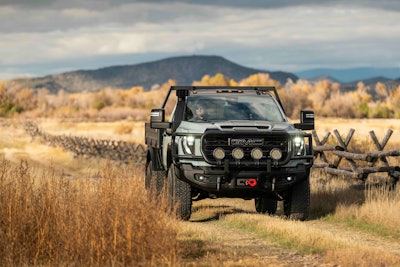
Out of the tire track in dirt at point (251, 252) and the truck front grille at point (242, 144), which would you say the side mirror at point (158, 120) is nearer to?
the truck front grille at point (242, 144)

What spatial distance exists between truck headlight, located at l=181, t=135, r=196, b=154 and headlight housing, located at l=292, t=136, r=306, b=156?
1.70 m

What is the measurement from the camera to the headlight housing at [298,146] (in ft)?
46.2

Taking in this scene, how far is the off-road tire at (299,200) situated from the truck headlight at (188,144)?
→ 83.2 inches

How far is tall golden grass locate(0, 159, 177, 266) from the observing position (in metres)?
9.66

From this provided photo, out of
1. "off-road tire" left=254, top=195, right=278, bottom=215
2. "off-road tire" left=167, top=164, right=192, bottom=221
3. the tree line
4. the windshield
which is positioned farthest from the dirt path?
the tree line

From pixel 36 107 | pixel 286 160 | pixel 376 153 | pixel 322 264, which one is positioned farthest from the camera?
pixel 36 107

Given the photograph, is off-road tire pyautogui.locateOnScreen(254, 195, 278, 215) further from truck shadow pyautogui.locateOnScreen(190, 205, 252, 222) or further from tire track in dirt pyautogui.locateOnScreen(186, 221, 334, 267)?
tire track in dirt pyautogui.locateOnScreen(186, 221, 334, 267)

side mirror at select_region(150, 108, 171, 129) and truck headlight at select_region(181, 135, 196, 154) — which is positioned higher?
side mirror at select_region(150, 108, 171, 129)

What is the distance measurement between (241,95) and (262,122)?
112 centimetres

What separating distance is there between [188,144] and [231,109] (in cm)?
137

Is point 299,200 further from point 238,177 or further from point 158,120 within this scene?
point 158,120

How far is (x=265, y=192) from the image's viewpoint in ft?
47.4

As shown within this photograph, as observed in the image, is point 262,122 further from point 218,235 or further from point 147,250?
point 147,250

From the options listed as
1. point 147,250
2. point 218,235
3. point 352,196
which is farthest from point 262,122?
point 147,250
